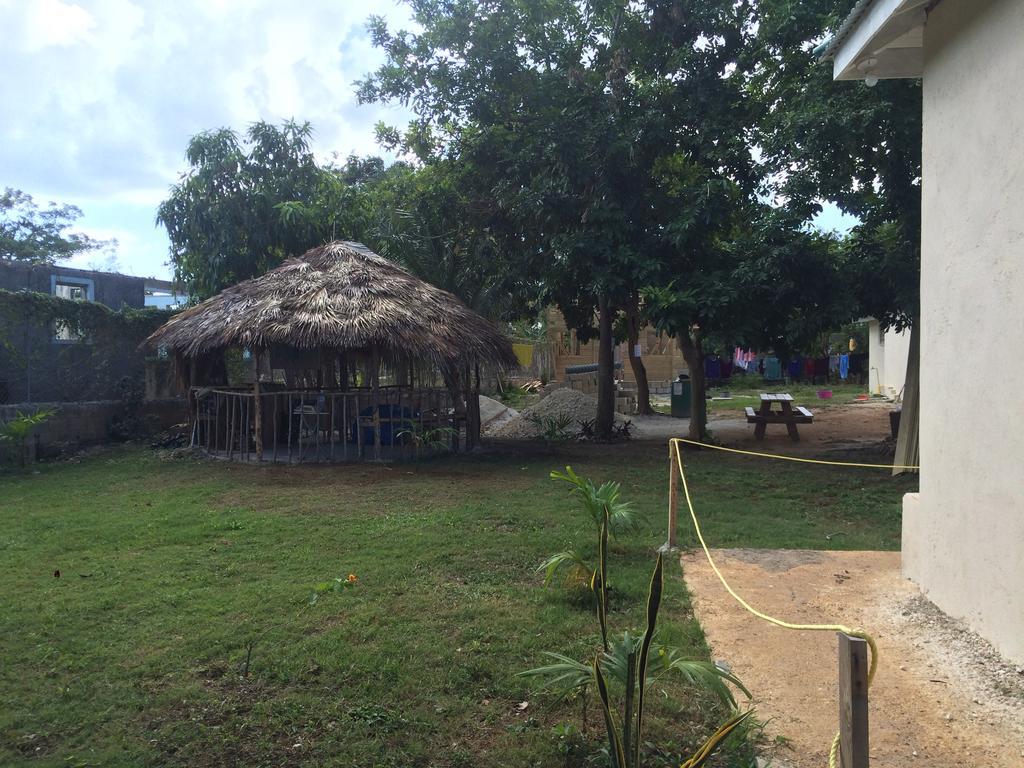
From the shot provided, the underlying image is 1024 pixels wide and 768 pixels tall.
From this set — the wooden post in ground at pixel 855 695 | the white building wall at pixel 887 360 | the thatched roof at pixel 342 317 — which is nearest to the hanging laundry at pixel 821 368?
the white building wall at pixel 887 360

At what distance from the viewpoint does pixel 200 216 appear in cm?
1642

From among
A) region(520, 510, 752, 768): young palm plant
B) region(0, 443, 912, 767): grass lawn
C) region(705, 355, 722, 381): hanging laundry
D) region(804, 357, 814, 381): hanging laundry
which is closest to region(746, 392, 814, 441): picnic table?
region(0, 443, 912, 767): grass lawn

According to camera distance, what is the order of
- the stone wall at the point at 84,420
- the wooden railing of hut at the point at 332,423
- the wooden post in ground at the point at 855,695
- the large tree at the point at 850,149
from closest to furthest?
the wooden post in ground at the point at 855,695 → the large tree at the point at 850,149 → the wooden railing of hut at the point at 332,423 → the stone wall at the point at 84,420

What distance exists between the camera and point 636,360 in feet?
61.0

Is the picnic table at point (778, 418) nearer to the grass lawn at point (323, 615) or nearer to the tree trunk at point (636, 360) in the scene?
the tree trunk at point (636, 360)

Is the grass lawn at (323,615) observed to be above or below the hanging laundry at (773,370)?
below

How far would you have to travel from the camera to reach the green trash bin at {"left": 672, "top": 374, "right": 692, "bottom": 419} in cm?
1948

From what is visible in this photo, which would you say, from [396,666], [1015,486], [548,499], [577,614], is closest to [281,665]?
[396,666]

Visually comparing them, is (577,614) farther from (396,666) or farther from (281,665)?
(281,665)

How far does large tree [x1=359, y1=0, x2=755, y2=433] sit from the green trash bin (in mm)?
5684

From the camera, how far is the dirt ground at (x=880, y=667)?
11.4 feet

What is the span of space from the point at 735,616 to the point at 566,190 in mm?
8769

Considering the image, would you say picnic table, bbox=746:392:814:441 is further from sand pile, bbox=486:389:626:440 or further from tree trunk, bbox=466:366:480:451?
tree trunk, bbox=466:366:480:451

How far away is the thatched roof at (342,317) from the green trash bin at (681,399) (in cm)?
715
